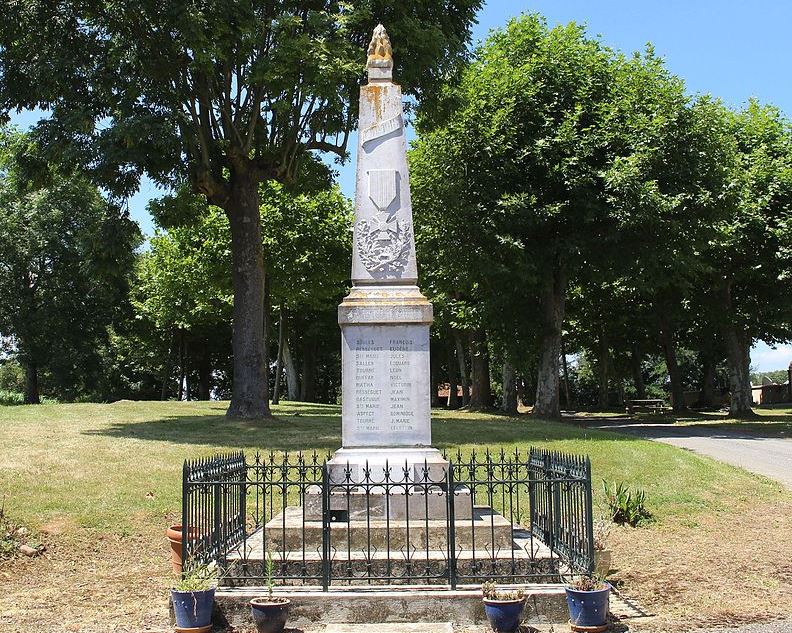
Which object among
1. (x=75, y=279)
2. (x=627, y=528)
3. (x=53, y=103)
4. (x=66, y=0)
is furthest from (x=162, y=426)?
(x=75, y=279)

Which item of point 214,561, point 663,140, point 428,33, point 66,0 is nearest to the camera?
point 214,561

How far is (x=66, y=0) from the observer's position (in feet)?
68.6

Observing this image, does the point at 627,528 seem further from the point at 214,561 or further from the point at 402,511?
the point at 214,561

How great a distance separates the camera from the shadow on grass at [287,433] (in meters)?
17.1

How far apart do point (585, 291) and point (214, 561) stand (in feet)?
108

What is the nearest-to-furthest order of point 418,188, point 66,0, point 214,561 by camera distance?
point 214,561
point 66,0
point 418,188

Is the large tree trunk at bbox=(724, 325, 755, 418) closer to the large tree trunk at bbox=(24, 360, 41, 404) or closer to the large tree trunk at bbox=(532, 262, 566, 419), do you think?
the large tree trunk at bbox=(532, 262, 566, 419)

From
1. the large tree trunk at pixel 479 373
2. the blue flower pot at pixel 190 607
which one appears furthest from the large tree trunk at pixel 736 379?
the blue flower pot at pixel 190 607

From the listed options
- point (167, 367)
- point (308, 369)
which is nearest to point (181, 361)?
point (167, 367)

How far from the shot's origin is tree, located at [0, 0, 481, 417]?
62.8 feet

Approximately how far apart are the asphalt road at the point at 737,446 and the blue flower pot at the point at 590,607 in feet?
31.7

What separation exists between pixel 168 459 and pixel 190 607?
8.93 m

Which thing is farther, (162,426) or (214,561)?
(162,426)

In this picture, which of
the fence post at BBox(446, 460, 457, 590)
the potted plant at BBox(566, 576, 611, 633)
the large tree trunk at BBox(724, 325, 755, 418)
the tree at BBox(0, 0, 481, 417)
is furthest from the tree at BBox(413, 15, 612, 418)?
the potted plant at BBox(566, 576, 611, 633)
